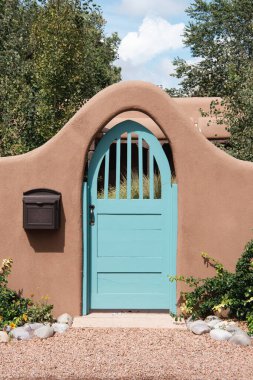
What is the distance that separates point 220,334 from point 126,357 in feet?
3.96

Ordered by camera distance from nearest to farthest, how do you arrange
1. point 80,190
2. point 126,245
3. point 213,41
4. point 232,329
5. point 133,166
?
1. point 232,329
2. point 80,190
3. point 126,245
4. point 133,166
5. point 213,41

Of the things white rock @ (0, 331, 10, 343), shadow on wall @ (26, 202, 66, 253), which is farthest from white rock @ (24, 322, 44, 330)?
shadow on wall @ (26, 202, 66, 253)

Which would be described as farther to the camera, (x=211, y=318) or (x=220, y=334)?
(x=211, y=318)

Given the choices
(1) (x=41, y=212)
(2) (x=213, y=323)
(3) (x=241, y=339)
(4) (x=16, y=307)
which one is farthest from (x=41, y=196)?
(3) (x=241, y=339)

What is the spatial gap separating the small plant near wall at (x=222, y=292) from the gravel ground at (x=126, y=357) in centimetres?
49

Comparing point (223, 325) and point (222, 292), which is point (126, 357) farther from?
point (222, 292)

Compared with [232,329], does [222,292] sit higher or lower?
→ higher

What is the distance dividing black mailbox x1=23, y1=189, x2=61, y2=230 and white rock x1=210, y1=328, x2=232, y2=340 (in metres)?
2.23

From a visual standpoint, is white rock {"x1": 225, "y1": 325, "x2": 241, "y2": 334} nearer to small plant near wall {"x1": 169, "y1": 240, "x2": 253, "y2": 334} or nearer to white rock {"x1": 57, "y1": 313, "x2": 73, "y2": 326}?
small plant near wall {"x1": 169, "y1": 240, "x2": 253, "y2": 334}

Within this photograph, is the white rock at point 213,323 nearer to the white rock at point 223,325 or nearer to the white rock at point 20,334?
the white rock at point 223,325

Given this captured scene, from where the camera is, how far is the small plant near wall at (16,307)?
6910mm

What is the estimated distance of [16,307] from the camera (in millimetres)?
7070

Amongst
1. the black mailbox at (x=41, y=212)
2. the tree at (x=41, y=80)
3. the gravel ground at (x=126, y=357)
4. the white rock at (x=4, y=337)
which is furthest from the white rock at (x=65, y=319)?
the tree at (x=41, y=80)

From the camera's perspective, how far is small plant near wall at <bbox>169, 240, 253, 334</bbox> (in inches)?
274
